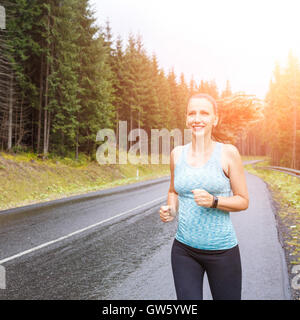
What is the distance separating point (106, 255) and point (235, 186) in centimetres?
437

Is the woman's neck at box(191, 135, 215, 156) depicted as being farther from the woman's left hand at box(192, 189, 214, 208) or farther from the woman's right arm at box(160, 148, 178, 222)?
the woman's left hand at box(192, 189, 214, 208)

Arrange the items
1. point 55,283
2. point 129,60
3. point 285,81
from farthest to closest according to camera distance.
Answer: point 129,60 < point 285,81 < point 55,283

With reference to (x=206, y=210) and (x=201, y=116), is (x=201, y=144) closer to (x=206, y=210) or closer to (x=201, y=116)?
(x=201, y=116)

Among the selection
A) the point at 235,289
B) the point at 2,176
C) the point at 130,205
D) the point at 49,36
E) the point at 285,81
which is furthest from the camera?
the point at 285,81

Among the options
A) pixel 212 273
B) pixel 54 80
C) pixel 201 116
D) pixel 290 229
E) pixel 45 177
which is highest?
pixel 54 80

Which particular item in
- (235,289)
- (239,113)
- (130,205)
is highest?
(239,113)

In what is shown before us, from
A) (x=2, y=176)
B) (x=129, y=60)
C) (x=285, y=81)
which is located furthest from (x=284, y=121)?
(x=2, y=176)

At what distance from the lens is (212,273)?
2.47 metres

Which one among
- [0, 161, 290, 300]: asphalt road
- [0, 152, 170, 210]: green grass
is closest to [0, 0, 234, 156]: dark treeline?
[0, 152, 170, 210]: green grass

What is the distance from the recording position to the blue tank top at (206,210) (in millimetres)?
2406

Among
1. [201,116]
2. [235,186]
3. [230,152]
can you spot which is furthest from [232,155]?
[201,116]

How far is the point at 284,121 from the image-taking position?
38.8 metres
